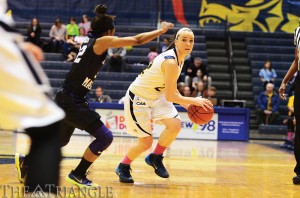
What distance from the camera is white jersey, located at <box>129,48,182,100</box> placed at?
6266 millimetres

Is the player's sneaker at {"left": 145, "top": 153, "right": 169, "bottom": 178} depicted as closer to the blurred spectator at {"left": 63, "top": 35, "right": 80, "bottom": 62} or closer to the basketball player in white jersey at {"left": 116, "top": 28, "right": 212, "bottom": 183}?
the basketball player in white jersey at {"left": 116, "top": 28, "right": 212, "bottom": 183}

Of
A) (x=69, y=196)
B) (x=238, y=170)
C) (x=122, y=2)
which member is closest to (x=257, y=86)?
(x=122, y=2)

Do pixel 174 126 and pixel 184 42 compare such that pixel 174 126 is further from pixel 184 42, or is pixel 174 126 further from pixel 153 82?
pixel 184 42

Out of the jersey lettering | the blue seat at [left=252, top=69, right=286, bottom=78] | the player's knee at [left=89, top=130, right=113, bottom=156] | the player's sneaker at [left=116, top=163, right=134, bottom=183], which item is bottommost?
the blue seat at [left=252, top=69, right=286, bottom=78]

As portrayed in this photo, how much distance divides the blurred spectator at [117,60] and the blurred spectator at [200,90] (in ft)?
9.98

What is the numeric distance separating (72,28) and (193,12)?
410cm

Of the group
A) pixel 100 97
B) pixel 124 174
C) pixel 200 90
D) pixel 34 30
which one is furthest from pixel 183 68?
pixel 124 174

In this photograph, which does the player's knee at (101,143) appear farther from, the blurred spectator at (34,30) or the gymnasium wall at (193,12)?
the gymnasium wall at (193,12)

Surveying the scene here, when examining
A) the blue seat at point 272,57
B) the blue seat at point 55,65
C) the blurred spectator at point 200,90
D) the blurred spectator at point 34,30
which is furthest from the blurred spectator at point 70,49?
the blue seat at point 272,57

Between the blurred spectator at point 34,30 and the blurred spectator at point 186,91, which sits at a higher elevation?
the blurred spectator at point 34,30

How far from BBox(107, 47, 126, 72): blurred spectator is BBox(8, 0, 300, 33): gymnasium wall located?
1.44m

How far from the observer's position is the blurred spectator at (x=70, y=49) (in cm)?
1831

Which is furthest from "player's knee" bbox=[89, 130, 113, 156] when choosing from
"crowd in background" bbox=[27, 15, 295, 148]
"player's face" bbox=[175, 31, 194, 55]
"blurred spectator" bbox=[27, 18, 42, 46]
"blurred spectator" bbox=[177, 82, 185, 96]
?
"blurred spectator" bbox=[27, 18, 42, 46]

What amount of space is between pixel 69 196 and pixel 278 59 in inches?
615
